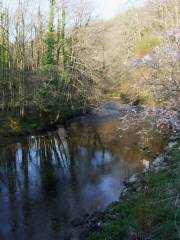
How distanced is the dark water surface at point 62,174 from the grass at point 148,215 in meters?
1.28

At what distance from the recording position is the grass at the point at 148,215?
6.26m

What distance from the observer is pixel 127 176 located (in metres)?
12.8

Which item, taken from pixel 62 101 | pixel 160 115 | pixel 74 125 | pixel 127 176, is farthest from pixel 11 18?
pixel 160 115

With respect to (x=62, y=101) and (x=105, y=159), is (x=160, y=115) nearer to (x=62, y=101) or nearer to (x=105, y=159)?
(x=105, y=159)

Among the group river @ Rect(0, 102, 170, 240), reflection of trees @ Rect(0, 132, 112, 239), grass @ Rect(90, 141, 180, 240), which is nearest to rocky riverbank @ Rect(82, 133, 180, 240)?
grass @ Rect(90, 141, 180, 240)

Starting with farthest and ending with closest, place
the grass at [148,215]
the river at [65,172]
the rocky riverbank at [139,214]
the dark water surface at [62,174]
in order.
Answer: the dark water surface at [62,174], the river at [65,172], the rocky riverbank at [139,214], the grass at [148,215]

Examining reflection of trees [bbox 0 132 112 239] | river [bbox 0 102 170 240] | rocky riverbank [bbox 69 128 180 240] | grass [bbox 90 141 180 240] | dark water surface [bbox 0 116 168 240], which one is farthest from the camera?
reflection of trees [bbox 0 132 112 239]

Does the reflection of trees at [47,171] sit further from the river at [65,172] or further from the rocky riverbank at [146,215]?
the rocky riverbank at [146,215]

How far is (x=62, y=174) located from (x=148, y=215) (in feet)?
23.3

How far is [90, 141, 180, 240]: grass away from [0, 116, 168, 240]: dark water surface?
128 centimetres

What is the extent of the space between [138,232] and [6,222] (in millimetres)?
4502

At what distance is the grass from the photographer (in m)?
6.26

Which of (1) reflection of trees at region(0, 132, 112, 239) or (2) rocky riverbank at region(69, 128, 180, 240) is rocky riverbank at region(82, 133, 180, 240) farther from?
(1) reflection of trees at region(0, 132, 112, 239)

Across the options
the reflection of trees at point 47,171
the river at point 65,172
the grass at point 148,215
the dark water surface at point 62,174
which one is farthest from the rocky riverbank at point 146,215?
the reflection of trees at point 47,171
